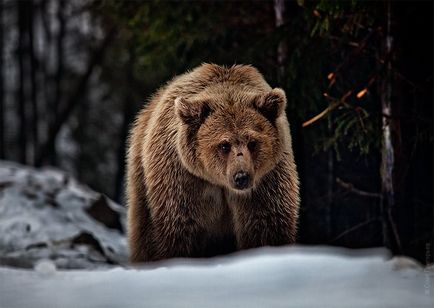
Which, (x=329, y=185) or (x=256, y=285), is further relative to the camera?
(x=329, y=185)

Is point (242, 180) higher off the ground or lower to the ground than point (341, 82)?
lower

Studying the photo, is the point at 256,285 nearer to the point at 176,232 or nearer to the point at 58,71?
the point at 176,232

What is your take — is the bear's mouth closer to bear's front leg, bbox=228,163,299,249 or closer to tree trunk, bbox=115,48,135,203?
Answer: bear's front leg, bbox=228,163,299,249

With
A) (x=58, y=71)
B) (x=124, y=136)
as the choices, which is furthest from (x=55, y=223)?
(x=58, y=71)

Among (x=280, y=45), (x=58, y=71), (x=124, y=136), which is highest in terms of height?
(x=58, y=71)

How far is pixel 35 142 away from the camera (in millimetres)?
15766

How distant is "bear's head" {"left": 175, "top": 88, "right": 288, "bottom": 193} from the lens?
484 centimetres

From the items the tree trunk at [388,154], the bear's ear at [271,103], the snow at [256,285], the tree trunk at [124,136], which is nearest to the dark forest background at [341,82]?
the tree trunk at [388,154]

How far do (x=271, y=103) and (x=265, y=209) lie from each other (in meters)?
0.81

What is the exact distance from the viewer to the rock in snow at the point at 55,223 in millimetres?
7445

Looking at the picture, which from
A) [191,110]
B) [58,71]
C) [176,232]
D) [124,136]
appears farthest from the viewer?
[58,71]

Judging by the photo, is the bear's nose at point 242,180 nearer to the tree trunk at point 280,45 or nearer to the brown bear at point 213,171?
the brown bear at point 213,171

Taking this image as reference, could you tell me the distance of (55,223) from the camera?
26.2 feet

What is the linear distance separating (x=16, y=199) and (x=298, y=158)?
338 centimetres
